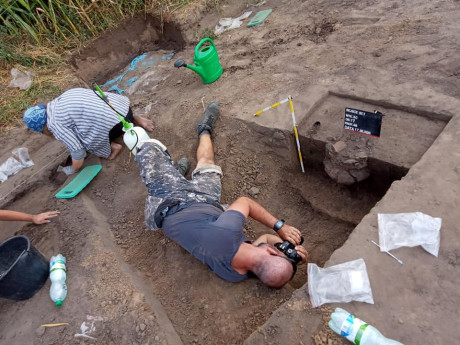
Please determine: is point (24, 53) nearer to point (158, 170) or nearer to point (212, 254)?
point (158, 170)

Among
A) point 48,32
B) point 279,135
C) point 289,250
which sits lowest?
point 289,250

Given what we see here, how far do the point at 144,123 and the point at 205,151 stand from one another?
3.60ft

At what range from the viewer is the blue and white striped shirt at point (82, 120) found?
3.31 meters

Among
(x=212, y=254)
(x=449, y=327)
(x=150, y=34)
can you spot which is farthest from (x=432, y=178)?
(x=150, y=34)

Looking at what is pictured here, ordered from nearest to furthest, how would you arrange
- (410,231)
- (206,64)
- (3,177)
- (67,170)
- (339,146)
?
(410,231) → (339,146) → (67,170) → (3,177) → (206,64)

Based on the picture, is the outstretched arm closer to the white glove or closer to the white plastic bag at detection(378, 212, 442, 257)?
the white plastic bag at detection(378, 212, 442, 257)

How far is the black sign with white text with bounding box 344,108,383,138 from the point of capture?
240 cm

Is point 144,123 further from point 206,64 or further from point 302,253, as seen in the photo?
point 302,253

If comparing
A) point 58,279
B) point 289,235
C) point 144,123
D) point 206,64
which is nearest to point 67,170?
point 144,123

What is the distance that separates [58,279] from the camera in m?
2.48

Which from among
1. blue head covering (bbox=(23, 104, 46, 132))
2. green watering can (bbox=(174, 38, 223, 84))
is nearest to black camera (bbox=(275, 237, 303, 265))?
green watering can (bbox=(174, 38, 223, 84))

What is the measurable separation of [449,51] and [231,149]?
7.76 ft

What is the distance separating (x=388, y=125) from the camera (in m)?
2.79

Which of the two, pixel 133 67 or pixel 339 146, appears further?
pixel 133 67
